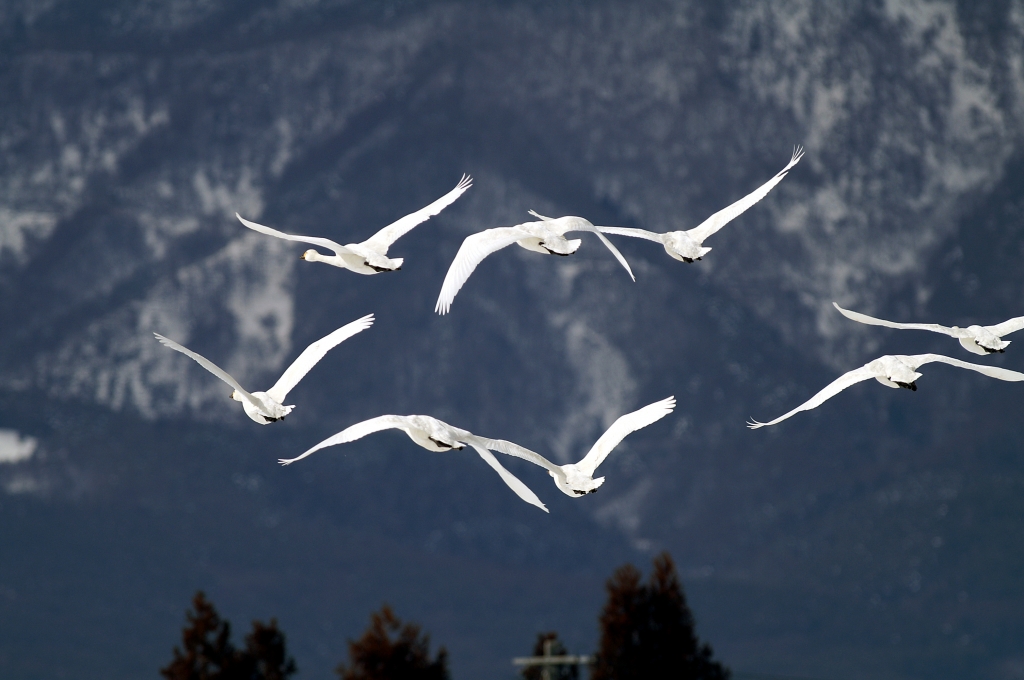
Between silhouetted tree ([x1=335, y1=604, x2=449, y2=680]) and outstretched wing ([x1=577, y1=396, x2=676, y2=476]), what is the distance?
40.7m

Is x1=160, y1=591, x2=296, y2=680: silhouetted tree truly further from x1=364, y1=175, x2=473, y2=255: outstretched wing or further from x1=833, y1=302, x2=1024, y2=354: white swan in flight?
x1=833, y1=302, x2=1024, y2=354: white swan in flight

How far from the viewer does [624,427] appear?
36625 mm

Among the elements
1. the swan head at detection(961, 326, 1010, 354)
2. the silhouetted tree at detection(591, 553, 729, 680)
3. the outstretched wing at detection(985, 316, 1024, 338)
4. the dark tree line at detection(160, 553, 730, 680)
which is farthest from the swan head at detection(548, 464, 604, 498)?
the silhouetted tree at detection(591, 553, 729, 680)

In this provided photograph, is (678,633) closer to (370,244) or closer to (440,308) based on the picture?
(370,244)

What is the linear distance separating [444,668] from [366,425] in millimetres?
45405

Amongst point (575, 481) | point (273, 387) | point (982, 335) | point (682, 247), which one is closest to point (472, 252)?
point (682, 247)

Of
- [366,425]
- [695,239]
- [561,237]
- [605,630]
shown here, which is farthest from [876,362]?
[605,630]

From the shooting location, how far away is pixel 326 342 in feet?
129

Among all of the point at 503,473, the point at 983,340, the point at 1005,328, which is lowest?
the point at 503,473

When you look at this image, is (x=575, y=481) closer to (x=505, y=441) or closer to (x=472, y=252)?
(x=505, y=441)

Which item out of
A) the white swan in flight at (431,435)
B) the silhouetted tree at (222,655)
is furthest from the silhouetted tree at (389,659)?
the white swan in flight at (431,435)

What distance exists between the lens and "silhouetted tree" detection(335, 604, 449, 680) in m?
75.9

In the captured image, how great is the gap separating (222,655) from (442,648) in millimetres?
9569

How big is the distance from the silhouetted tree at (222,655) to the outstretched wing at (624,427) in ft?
139
